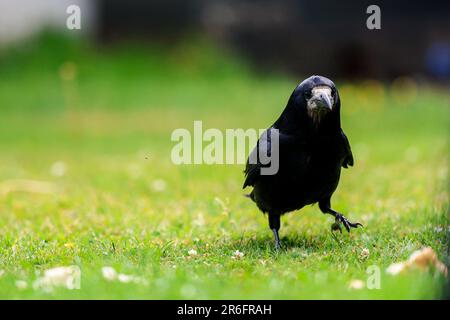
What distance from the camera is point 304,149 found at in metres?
4.19

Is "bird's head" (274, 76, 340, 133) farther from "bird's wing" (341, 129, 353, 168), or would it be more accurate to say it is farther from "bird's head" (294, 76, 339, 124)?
"bird's wing" (341, 129, 353, 168)

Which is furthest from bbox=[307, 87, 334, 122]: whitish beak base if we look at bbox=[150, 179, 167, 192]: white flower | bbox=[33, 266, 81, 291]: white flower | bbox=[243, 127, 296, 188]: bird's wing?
bbox=[150, 179, 167, 192]: white flower

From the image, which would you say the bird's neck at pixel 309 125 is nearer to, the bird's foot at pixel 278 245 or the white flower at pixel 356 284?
the bird's foot at pixel 278 245

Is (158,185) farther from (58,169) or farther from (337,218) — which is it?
(337,218)

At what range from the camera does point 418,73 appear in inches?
615

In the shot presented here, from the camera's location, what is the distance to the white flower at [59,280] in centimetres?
357

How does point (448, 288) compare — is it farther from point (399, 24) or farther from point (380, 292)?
point (399, 24)

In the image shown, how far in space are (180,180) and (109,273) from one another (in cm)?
347

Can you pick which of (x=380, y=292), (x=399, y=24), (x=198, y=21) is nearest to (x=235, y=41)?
(x=198, y=21)

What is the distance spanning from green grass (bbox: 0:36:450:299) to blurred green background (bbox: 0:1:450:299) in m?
0.02

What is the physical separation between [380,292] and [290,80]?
11.3 metres

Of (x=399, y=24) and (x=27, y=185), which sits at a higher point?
(x=399, y=24)

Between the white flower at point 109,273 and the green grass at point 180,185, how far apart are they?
0.09ft

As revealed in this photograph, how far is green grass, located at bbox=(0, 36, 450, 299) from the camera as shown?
3.77 metres
